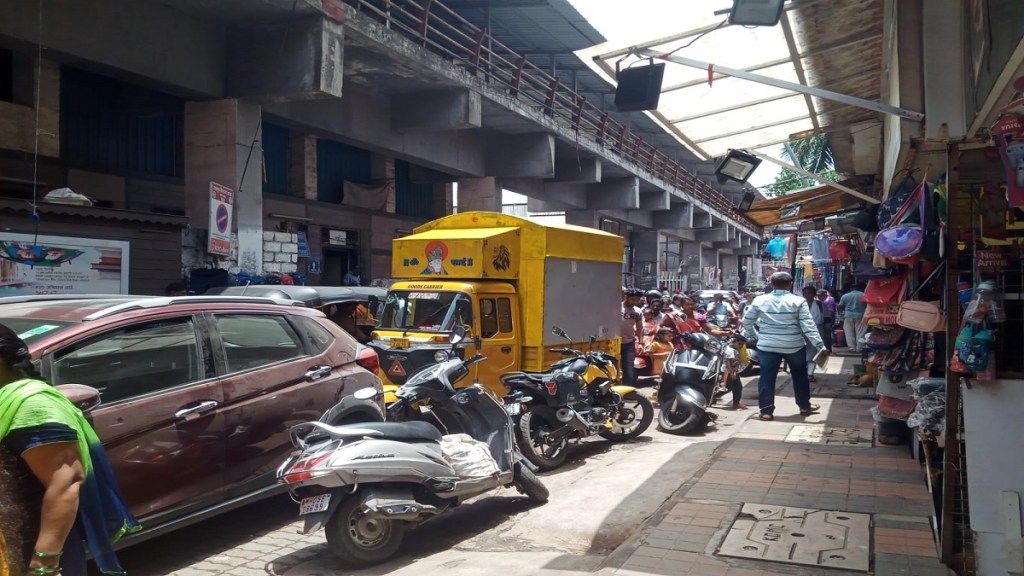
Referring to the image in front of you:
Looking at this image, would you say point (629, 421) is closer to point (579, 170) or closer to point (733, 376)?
point (733, 376)

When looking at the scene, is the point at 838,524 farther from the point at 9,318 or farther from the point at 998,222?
the point at 9,318

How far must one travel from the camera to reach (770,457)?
7000 mm

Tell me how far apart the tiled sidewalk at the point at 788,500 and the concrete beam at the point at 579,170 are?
12.2m

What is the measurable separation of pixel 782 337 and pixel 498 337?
10.8 feet

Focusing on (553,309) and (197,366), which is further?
(553,309)

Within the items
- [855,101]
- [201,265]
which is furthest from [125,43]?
[855,101]

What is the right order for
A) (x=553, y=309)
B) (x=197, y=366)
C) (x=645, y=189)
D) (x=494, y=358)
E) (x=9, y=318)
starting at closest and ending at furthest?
(x=9, y=318) → (x=197, y=366) → (x=494, y=358) → (x=553, y=309) → (x=645, y=189)

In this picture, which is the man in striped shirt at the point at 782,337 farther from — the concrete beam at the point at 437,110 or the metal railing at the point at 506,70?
the concrete beam at the point at 437,110

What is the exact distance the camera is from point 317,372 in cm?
573

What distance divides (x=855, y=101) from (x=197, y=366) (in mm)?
4864

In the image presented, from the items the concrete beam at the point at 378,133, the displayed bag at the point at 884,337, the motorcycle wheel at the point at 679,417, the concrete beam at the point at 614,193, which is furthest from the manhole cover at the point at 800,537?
the concrete beam at the point at 614,193

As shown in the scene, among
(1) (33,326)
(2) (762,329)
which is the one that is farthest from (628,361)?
(1) (33,326)

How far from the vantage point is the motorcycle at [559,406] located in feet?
22.8

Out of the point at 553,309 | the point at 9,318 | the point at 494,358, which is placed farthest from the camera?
the point at 553,309
